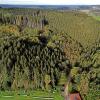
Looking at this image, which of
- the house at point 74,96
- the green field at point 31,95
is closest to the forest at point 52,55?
the house at point 74,96

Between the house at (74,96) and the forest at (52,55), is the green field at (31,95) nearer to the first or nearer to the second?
the forest at (52,55)

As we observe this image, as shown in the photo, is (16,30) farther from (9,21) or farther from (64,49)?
(64,49)

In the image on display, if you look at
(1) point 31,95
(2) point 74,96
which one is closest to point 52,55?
(1) point 31,95

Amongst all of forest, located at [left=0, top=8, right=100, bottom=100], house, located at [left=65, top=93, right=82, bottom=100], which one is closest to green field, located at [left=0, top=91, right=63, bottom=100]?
forest, located at [left=0, top=8, right=100, bottom=100]

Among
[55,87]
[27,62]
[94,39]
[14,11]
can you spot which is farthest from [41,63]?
[14,11]

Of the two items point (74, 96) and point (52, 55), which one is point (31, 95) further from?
point (52, 55)
